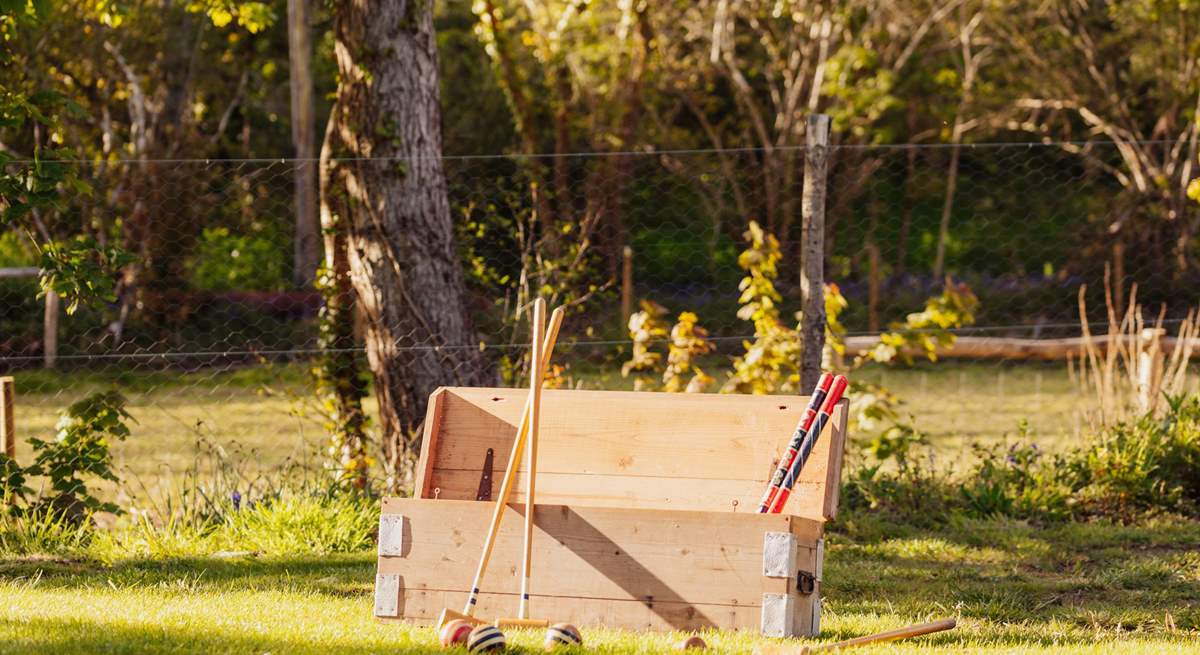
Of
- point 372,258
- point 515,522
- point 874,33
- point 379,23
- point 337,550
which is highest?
point 874,33

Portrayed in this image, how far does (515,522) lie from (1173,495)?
3.87m

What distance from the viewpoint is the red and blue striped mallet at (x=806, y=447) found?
4219mm

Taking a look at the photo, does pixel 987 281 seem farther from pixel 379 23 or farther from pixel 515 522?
pixel 515 522

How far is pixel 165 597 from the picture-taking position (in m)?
4.71

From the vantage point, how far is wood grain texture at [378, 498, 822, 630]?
13.5 ft

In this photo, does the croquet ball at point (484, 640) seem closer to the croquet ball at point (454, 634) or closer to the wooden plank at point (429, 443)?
the croquet ball at point (454, 634)

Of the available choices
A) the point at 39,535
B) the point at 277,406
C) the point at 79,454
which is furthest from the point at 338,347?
the point at 277,406

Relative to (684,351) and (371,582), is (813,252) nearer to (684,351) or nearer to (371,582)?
(684,351)

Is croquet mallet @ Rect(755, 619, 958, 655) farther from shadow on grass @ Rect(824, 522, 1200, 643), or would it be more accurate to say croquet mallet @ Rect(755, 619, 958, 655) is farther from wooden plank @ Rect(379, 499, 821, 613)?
shadow on grass @ Rect(824, 522, 1200, 643)

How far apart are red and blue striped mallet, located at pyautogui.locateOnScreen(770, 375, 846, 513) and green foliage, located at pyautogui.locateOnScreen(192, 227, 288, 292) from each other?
11023mm

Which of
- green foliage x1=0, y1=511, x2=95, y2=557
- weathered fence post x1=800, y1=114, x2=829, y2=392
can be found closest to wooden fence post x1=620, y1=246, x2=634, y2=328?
weathered fence post x1=800, y1=114, x2=829, y2=392

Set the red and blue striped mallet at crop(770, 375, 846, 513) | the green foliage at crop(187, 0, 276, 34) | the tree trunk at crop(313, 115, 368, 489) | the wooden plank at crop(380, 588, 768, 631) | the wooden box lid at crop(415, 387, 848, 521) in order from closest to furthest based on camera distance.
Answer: the wooden plank at crop(380, 588, 768, 631) < the red and blue striped mallet at crop(770, 375, 846, 513) < the wooden box lid at crop(415, 387, 848, 521) < the tree trunk at crop(313, 115, 368, 489) < the green foliage at crop(187, 0, 276, 34)

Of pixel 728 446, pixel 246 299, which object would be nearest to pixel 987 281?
pixel 246 299

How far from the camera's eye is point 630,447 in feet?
15.0
